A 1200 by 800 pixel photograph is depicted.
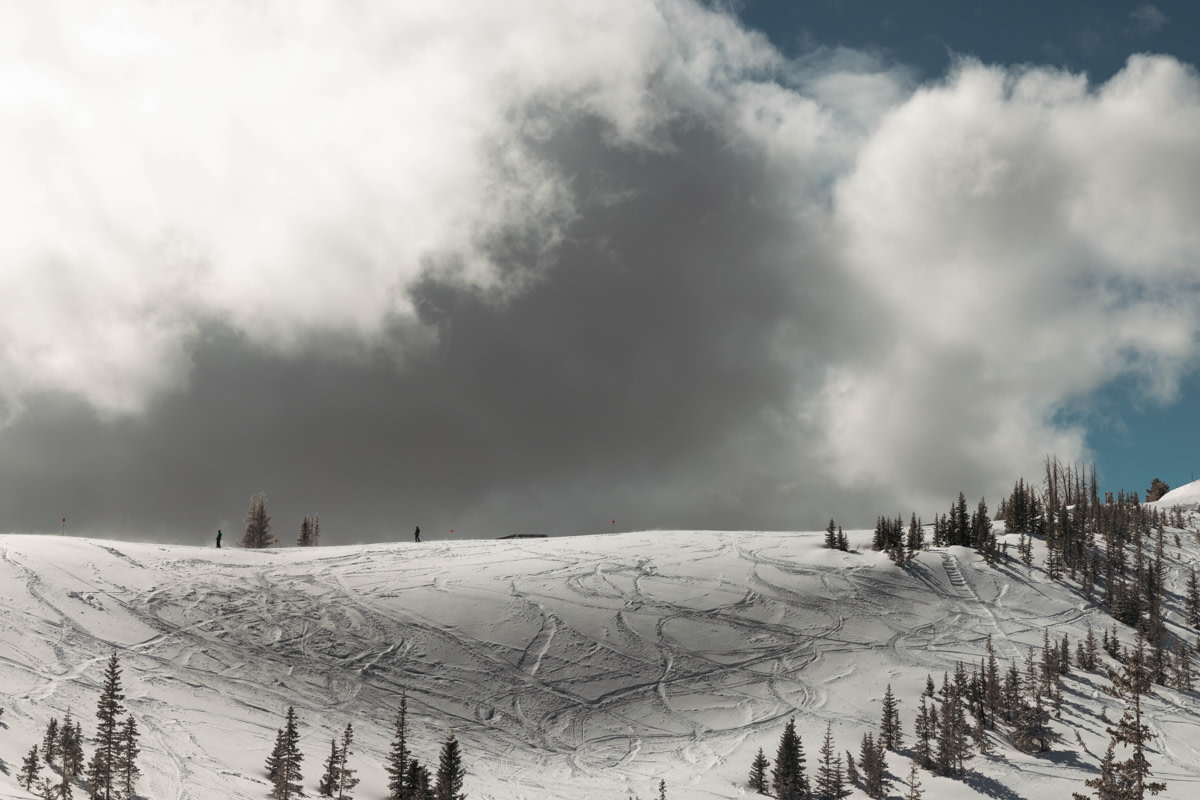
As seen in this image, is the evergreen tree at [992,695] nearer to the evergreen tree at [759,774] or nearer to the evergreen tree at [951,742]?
the evergreen tree at [951,742]

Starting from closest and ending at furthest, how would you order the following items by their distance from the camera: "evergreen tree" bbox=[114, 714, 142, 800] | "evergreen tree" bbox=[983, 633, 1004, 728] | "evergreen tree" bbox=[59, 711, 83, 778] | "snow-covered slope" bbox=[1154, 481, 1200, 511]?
"evergreen tree" bbox=[114, 714, 142, 800] → "evergreen tree" bbox=[59, 711, 83, 778] → "evergreen tree" bbox=[983, 633, 1004, 728] → "snow-covered slope" bbox=[1154, 481, 1200, 511]

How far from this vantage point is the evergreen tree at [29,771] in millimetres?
28670

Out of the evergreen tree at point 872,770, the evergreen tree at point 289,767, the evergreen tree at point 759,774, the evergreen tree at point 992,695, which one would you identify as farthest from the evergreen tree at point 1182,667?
the evergreen tree at point 289,767

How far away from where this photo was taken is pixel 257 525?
101 meters

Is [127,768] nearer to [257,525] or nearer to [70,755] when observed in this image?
[70,755]

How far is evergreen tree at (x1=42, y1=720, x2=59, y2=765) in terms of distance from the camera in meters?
31.9

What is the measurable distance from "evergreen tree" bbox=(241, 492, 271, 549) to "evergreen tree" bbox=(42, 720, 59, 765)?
67.3 metres

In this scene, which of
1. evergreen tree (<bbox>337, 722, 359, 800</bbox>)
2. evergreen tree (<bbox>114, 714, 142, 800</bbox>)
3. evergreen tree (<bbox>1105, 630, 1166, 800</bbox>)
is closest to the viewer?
evergreen tree (<bbox>1105, 630, 1166, 800</bbox>)

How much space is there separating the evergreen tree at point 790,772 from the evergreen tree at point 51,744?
32.7 metres

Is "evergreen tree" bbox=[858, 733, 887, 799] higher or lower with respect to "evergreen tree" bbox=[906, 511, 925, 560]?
lower

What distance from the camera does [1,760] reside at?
3006 cm

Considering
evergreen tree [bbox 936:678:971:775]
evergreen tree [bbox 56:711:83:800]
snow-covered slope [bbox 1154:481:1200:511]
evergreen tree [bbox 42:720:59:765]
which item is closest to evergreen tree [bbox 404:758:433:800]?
evergreen tree [bbox 56:711:83:800]

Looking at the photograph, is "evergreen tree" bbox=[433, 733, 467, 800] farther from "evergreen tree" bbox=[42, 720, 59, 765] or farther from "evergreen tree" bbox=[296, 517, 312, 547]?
"evergreen tree" bbox=[296, 517, 312, 547]

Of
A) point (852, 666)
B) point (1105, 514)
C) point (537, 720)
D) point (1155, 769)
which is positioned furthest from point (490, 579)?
Answer: point (1105, 514)
